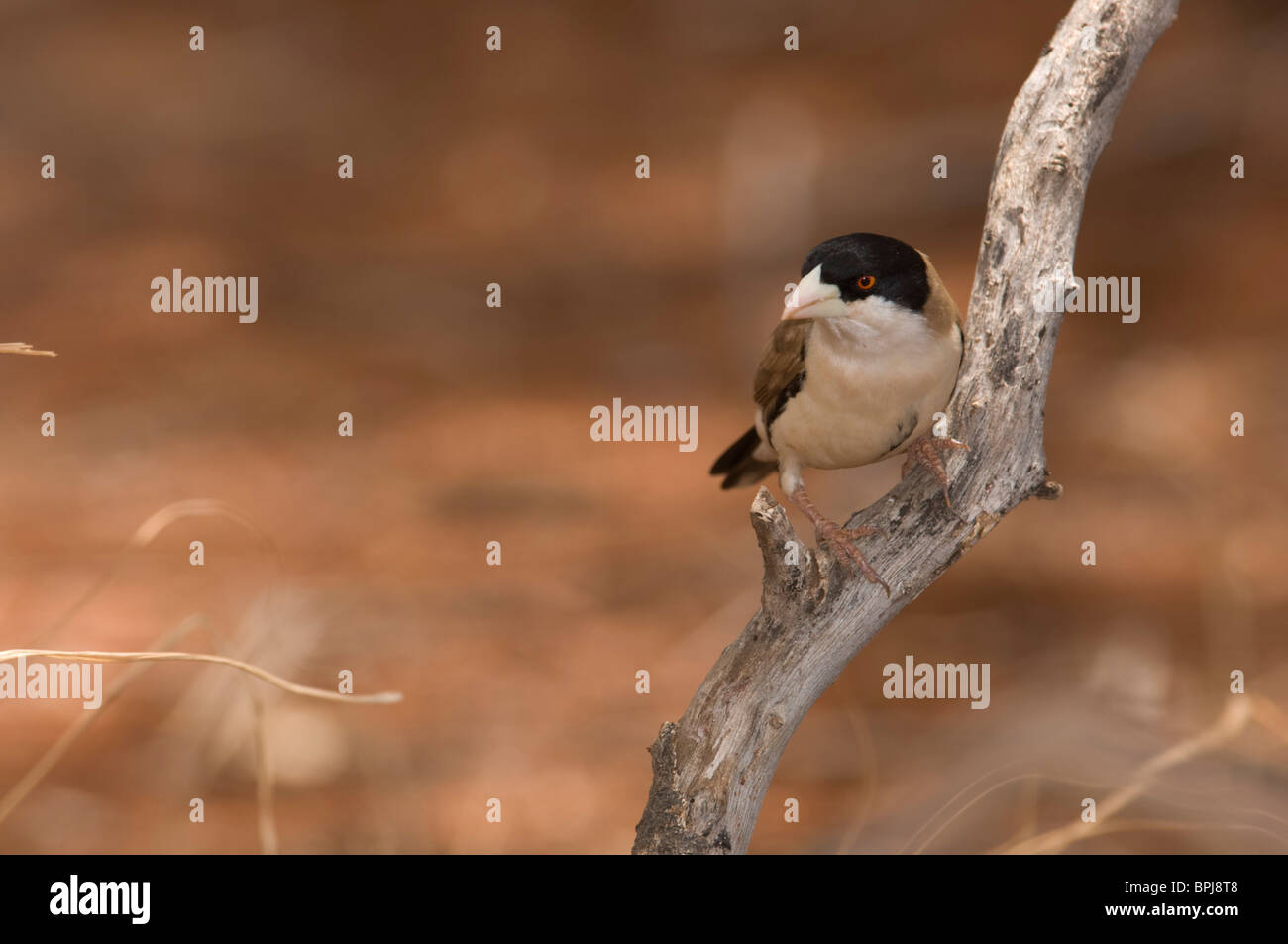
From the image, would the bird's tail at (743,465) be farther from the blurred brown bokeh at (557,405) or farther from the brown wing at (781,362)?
the blurred brown bokeh at (557,405)

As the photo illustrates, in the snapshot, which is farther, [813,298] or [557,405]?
[557,405]

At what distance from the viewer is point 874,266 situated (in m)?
1.37

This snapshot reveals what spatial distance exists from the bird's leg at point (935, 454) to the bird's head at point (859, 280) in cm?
16

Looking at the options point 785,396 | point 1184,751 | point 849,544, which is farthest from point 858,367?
point 1184,751

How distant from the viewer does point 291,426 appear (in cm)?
459

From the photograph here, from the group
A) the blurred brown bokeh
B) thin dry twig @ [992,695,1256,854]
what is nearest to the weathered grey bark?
thin dry twig @ [992,695,1256,854]

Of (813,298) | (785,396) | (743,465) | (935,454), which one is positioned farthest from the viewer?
(743,465)

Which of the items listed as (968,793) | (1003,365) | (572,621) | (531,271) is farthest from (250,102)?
(1003,365)

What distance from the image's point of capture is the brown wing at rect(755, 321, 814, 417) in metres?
1.61

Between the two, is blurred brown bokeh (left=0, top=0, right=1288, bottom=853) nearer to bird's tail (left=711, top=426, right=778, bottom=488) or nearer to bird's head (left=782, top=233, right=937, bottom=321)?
bird's tail (left=711, top=426, right=778, bottom=488)

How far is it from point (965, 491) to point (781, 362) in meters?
0.35

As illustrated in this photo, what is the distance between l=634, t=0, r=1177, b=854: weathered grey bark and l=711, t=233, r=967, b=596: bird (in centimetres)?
4

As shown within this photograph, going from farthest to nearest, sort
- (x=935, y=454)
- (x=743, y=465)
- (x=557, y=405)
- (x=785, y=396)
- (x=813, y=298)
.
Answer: (x=557, y=405), (x=743, y=465), (x=785, y=396), (x=935, y=454), (x=813, y=298)

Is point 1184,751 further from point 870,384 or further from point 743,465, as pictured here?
point 870,384
